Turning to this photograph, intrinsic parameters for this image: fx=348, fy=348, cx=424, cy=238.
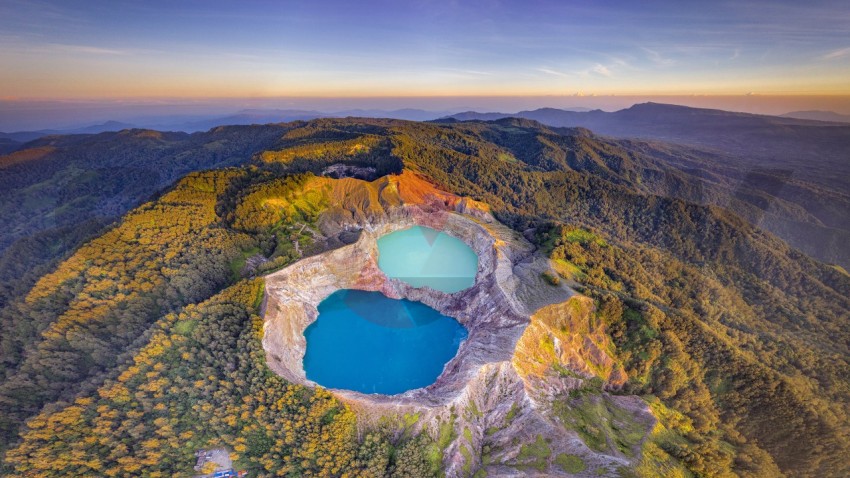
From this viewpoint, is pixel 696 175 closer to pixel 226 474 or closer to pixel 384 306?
pixel 384 306

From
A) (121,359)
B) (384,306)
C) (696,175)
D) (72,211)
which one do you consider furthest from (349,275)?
(696,175)

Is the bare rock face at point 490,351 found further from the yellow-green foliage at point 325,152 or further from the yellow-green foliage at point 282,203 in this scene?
the yellow-green foliage at point 325,152

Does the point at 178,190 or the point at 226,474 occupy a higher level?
the point at 178,190

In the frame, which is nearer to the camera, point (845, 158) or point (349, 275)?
point (349, 275)

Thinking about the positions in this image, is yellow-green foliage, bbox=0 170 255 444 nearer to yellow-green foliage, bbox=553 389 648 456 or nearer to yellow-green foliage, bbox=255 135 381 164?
yellow-green foliage, bbox=255 135 381 164

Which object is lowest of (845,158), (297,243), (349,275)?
(349,275)

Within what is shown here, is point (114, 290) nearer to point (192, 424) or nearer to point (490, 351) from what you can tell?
point (192, 424)

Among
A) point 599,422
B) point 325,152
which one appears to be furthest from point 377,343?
point 325,152

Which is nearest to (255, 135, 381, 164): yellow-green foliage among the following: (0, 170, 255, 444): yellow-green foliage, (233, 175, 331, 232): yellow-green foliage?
(233, 175, 331, 232): yellow-green foliage
